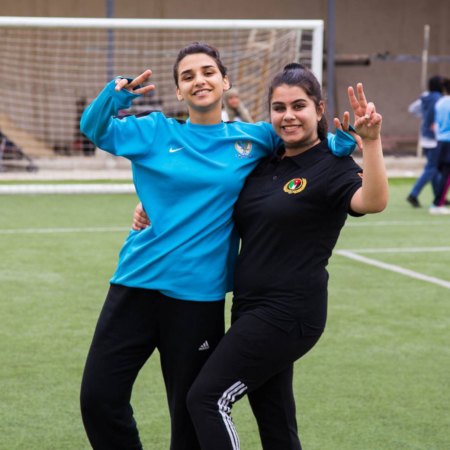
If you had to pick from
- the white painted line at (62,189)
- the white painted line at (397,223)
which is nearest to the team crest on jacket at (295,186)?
the white painted line at (397,223)

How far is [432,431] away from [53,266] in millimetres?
4753

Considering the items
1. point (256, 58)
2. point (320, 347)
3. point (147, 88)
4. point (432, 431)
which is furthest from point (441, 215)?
point (147, 88)

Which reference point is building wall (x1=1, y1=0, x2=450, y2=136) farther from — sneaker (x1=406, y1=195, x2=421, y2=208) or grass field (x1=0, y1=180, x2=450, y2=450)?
grass field (x1=0, y1=180, x2=450, y2=450)

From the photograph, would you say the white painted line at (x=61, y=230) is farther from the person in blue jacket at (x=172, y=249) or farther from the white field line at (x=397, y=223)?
the person in blue jacket at (x=172, y=249)

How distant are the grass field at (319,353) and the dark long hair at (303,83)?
1596 millimetres

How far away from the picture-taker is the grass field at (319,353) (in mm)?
3977

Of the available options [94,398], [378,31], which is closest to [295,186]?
[94,398]

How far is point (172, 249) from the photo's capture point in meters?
2.92

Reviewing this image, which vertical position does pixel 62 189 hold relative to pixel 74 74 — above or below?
below

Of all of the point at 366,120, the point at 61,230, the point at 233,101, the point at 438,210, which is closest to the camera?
the point at 366,120

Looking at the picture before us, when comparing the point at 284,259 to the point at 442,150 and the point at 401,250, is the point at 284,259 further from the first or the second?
the point at 442,150

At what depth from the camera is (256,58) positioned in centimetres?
1429

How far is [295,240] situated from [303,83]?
570mm

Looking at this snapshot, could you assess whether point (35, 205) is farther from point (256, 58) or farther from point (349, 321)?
point (349, 321)
